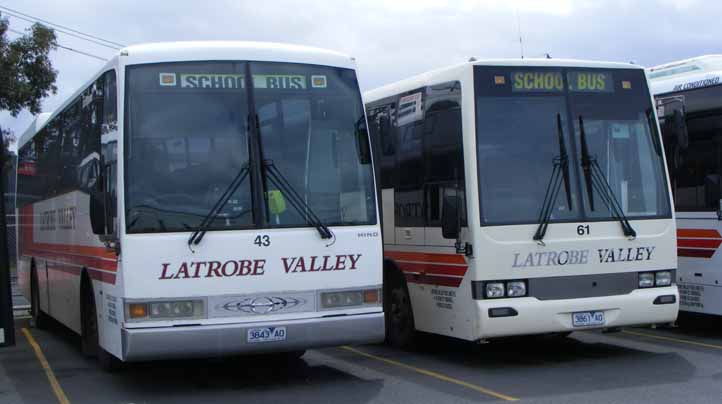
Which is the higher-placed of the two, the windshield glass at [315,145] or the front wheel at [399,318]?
the windshield glass at [315,145]

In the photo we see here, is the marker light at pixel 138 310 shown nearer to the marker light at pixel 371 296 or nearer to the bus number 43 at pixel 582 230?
the marker light at pixel 371 296

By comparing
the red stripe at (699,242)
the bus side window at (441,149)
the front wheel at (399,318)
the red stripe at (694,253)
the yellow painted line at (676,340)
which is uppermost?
the bus side window at (441,149)

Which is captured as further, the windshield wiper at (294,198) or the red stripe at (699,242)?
the red stripe at (699,242)

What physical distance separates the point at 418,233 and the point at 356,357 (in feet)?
5.68

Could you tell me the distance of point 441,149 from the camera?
11859mm

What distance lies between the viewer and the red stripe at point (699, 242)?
12.9 metres

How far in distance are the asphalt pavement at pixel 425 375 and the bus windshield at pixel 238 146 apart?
1.74m

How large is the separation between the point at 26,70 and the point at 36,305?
15.0 ft

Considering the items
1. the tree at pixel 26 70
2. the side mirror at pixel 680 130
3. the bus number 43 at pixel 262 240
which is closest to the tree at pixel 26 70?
the tree at pixel 26 70

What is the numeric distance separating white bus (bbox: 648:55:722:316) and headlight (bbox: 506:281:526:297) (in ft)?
9.72

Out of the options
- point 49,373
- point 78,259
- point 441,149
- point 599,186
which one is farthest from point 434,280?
point 49,373

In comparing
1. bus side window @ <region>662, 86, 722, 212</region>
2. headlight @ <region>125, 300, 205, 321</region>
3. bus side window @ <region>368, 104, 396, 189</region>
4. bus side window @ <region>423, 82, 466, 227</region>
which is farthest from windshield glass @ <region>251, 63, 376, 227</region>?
bus side window @ <region>662, 86, 722, 212</region>

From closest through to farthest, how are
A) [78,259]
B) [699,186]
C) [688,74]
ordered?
[78,259] < [699,186] < [688,74]

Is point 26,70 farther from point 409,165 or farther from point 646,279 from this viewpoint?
point 646,279
